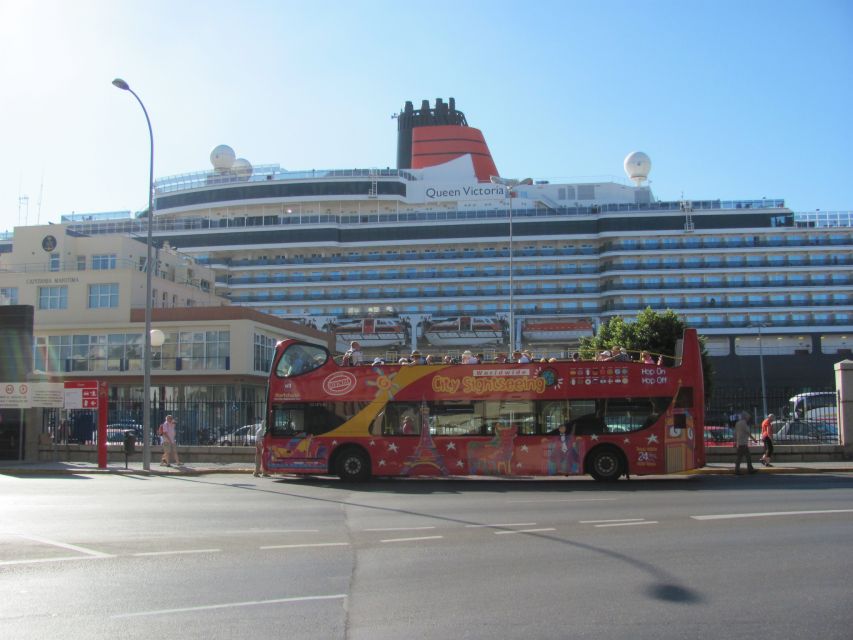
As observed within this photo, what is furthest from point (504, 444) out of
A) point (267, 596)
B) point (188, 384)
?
point (188, 384)

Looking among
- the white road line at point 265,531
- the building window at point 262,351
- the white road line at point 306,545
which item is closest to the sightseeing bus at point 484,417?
the white road line at point 265,531

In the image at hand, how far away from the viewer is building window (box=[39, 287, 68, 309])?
4816 cm

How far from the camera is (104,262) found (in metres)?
49.8

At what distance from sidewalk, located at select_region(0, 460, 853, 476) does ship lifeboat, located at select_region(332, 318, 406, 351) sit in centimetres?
4796

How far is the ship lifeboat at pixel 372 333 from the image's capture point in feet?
240

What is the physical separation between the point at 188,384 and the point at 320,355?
2940cm

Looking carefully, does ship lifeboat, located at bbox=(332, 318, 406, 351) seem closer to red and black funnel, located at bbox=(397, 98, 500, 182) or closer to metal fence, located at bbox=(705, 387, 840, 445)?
red and black funnel, located at bbox=(397, 98, 500, 182)

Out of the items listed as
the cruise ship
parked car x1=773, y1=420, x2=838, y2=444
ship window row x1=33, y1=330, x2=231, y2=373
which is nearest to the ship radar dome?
the cruise ship

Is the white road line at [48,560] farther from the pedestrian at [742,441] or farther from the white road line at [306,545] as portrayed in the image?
the pedestrian at [742,441]

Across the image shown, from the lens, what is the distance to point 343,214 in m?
79.5

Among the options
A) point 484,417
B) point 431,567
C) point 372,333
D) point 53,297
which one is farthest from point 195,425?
point 372,333

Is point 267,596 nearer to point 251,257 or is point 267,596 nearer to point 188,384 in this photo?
point 188,384

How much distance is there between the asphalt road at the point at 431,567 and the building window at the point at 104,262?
119 ft

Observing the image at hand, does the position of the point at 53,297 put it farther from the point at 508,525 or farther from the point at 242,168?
the point at 508,525
